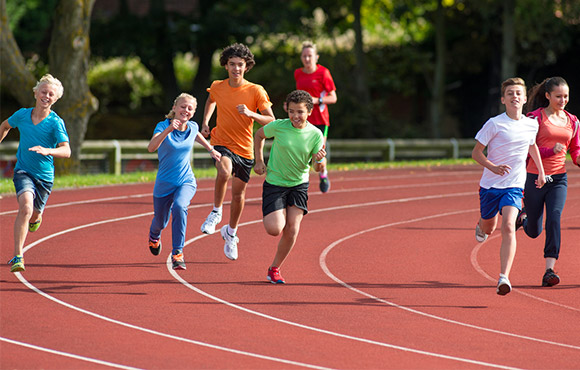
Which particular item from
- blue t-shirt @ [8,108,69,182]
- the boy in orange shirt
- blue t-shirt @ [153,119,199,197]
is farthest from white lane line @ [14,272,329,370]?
the boy in orange shirt

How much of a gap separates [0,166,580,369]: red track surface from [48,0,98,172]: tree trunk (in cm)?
784

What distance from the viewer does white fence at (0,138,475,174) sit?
24141 millimetres

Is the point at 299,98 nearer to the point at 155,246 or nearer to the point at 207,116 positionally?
the point at 207,116

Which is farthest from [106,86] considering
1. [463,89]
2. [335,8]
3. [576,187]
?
[576,187]

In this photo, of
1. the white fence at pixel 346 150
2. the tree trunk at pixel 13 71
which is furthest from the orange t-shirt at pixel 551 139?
the tree trunk at pixel 13 71

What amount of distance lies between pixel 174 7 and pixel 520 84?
35.3 meters

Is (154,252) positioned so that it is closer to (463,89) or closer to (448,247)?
(448,247)

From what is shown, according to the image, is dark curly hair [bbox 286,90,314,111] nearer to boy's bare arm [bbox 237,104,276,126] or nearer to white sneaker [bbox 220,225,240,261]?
boy's bare arm [bbox 237,104,276,126]

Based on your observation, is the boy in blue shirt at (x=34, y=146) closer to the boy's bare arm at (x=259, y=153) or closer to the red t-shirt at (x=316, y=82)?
the boy's bare arm at (x=259, y=153)

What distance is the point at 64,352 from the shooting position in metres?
7.60

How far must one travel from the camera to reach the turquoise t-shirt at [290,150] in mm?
9898

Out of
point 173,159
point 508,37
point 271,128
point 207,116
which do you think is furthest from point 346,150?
point 271,128

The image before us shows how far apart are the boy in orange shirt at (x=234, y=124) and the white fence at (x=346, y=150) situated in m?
12.5

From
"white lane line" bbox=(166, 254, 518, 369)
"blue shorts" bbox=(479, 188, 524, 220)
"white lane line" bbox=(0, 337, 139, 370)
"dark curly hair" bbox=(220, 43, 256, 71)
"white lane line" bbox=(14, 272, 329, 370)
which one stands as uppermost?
"dark curly hair" bbox=(220, 43, 256, 71)
